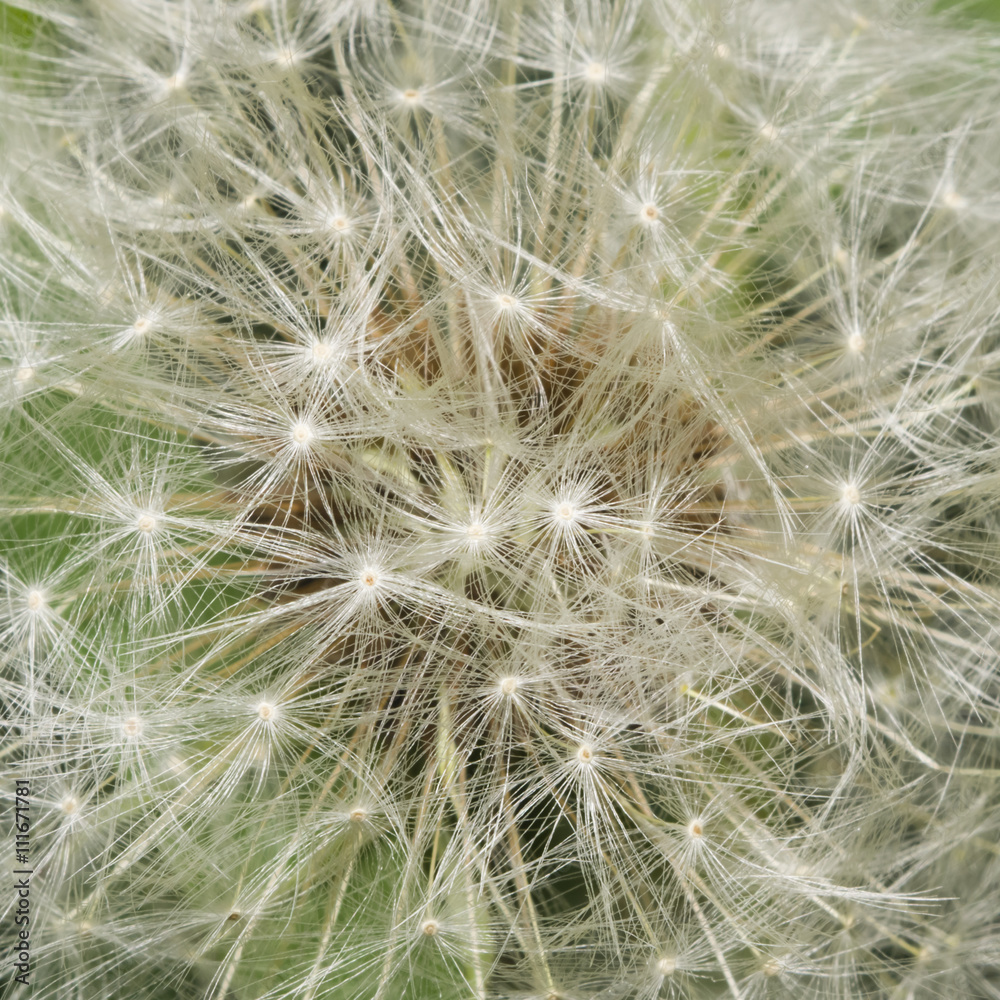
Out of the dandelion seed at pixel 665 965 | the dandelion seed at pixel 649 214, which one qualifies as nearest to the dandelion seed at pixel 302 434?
the dandelion seed at pixel 649 214

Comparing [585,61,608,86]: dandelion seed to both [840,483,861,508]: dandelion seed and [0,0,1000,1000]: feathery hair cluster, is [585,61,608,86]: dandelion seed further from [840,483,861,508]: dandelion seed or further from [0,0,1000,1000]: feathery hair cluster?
[840,483,861,508]: dandelion seed

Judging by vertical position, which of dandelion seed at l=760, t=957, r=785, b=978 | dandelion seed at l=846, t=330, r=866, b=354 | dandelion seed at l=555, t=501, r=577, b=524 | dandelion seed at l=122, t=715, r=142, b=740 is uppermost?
dandelion seed at l=846, t=330, r=866, b=354

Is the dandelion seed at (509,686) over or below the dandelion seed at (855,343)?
below

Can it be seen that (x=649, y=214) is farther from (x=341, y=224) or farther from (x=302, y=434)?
(x=302, y=434)

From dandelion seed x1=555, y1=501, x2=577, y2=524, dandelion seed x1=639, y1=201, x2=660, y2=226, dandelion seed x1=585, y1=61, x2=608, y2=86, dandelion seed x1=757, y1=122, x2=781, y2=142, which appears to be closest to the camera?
dandelion seed x1=555, y1=501, x2=577, y2=524

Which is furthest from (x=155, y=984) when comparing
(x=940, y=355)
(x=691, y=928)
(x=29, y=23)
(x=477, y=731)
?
(x=29, y=23)

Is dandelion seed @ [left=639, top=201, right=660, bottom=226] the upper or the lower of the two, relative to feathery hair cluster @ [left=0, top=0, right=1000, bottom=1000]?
upper

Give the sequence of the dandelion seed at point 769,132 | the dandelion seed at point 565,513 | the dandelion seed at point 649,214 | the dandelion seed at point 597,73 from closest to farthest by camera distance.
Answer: the dandelion seed at point 565,513 < the dandelion seed at point 649,214 < the dandelion seed at point 769,132 < the dandelion seed at point 597,73

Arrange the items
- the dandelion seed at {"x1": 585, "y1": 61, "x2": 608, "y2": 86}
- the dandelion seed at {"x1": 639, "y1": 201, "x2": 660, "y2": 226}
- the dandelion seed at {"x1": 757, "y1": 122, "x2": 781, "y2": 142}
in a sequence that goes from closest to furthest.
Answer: the dandelion seed at {"x1": 639, "y1": 201, "x2": 660, "y2": 226}
the dandelion seed at {"x1": 757, "y1": 122, "x2": 781, "y2": 142}
the dandelion seed at {"x1": 585, "y1": 61, "x2": 608, "y2": 86}

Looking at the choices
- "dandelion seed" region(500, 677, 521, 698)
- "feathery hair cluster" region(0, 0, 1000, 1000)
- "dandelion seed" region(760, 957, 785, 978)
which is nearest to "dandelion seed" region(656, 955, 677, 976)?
"feathery hair cluster" region(0, 0, 1000, 1000)

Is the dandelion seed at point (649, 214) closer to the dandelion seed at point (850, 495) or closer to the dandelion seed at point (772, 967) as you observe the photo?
the dandelion seed at point (850, 495)

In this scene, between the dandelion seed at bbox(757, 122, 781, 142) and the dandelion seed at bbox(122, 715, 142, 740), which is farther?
the dandelion seed at bbox(757, 122, 781, 142)
